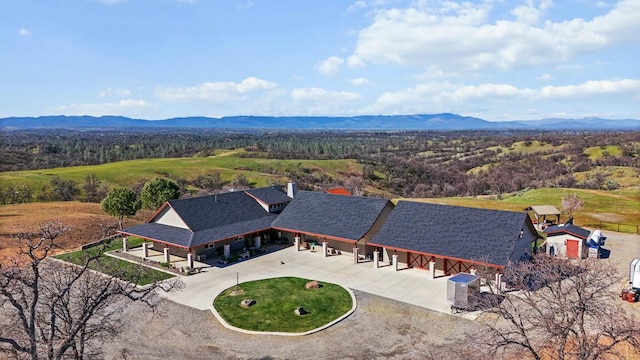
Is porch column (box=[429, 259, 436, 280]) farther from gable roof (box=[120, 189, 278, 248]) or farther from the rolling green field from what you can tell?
the rolling green field

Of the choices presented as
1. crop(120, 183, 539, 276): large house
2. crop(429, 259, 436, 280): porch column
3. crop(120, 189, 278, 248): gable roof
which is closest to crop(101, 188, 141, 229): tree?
crop(120, 189, 278, 248): gable roof

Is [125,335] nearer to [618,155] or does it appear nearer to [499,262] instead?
[499,262]

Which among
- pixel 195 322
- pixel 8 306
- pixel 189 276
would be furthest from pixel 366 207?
pixel 8 306

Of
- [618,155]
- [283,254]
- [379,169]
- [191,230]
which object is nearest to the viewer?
[191,230]

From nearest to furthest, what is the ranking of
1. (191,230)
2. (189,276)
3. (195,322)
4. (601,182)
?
(195,322) < (189,276) < (191,230) < (601,182)

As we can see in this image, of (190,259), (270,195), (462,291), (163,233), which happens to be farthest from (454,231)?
(163,233)

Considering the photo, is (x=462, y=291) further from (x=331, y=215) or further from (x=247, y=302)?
(x=331, y=215)
